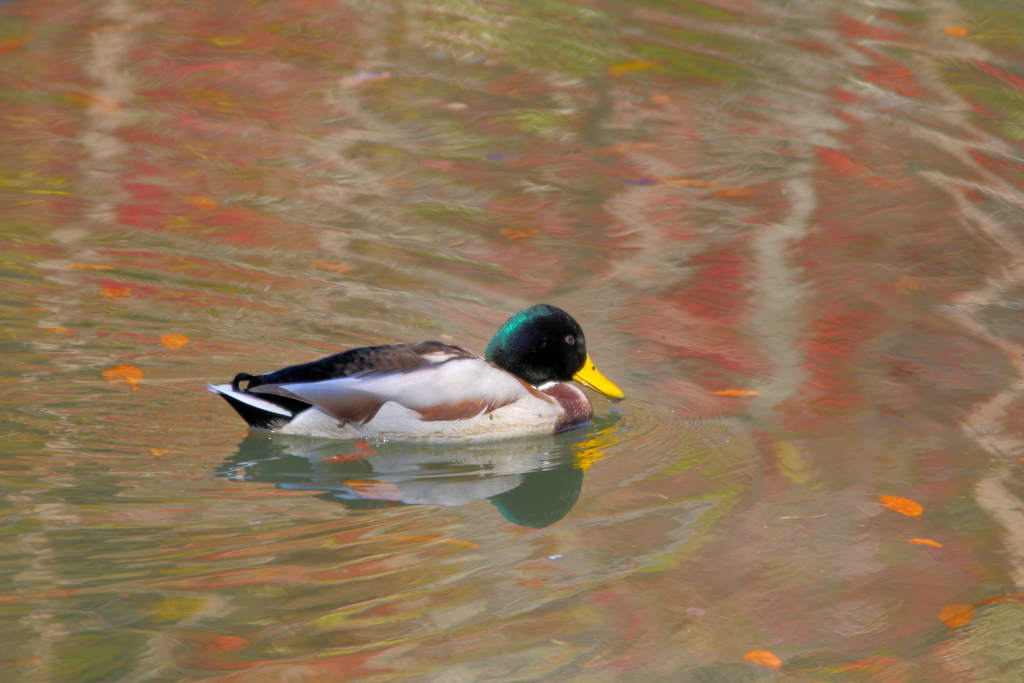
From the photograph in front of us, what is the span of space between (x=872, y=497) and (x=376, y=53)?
26.4ft

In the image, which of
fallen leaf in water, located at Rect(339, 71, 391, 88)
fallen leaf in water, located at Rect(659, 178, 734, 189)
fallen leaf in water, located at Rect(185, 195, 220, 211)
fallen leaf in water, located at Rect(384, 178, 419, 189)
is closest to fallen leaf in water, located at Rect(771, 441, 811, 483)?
fallen leaf in water, located at Rect(659, 178, 734, 189)

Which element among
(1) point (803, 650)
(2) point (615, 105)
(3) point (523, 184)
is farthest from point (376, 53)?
(1) point (803, 650)

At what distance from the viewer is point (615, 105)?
10586mm

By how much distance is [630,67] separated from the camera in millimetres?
11367

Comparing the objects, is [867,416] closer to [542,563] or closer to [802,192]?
[542,563]

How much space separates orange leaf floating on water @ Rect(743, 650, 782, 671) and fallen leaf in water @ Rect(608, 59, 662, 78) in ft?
27.1

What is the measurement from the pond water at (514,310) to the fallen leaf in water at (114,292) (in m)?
0.03

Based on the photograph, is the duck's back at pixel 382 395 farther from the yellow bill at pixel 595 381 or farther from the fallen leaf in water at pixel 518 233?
the fallen leaf in water at pixel 518 233

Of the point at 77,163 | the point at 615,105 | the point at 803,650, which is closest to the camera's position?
the point at 803,650

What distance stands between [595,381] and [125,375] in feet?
7.60

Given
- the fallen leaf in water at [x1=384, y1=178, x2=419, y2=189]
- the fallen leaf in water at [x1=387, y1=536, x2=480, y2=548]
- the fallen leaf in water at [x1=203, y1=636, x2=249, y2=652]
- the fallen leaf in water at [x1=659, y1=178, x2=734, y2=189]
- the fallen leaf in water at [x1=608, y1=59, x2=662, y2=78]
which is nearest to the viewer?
the fallen leaf in water at [x1=203, y1=636, x2=249, y2=652]

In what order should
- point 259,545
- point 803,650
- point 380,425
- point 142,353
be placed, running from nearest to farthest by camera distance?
1. point 803,650
2. point 259,545
3. point 380,425
4. point 142,353

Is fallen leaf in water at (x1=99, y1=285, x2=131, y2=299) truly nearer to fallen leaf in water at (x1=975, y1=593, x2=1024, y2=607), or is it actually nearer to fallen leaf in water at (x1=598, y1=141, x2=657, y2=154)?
fallen leaf in water at (x1=598, y1=141, x2=657, y2=154)

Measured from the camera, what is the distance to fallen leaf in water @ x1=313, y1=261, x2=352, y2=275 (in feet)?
23.2
